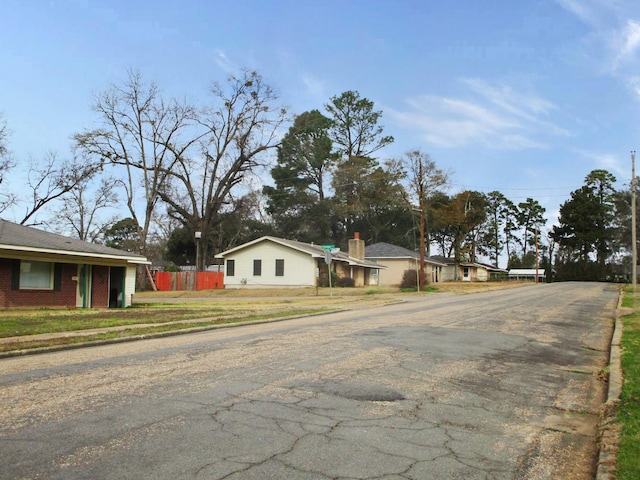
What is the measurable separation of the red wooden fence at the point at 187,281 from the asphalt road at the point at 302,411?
128ft

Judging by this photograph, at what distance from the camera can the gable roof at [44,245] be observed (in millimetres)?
20484

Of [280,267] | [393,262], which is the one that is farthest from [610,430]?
[393,262]

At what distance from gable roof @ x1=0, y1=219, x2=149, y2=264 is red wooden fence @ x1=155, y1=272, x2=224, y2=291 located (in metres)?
22.6

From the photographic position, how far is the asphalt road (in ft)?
14.0

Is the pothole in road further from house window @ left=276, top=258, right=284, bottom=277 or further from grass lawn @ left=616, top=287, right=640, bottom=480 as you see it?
house window @ left=276, top=258, right=284, bottom=277

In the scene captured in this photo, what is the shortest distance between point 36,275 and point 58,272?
103 cm

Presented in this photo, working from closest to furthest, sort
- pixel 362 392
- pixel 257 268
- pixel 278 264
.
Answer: pixel 362 392 → pixel 278 264 → pixel 257 268

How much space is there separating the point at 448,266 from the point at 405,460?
73.3 metres

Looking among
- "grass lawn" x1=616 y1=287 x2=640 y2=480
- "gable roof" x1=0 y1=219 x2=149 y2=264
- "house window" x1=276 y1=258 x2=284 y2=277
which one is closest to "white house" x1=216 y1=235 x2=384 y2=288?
"house window" x1=276 y1=258 x2=284 y2=277

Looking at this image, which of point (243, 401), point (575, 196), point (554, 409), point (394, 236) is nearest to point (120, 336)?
point (243, 401)

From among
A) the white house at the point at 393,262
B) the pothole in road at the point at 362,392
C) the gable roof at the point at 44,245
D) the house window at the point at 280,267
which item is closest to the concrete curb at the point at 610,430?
the pothole in road at the point at 362,392

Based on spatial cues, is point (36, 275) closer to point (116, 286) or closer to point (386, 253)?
point (116, 286)

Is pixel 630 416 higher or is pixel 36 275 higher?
pixel 36 275

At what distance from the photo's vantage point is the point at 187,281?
4962cm
